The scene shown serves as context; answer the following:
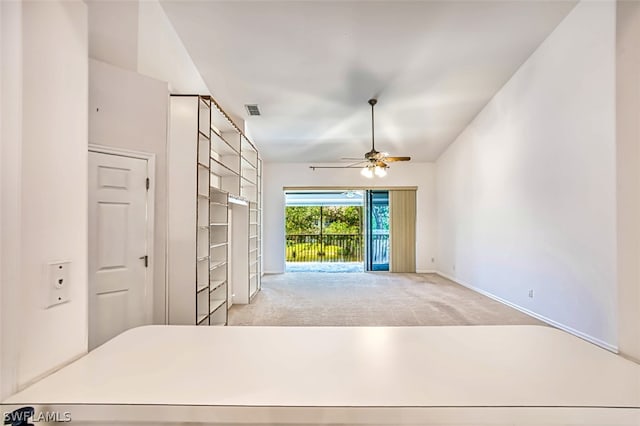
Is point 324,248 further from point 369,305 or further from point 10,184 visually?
point 10,184

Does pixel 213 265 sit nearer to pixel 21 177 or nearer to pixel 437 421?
pixel 21 177

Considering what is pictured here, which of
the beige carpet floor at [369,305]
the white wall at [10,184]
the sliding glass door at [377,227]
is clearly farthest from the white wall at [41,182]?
the sliding glass door at [377,227]

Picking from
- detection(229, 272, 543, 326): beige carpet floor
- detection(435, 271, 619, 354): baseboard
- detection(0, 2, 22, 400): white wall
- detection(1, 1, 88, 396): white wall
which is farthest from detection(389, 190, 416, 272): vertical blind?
detection(0, 2, 22, 400): white wall

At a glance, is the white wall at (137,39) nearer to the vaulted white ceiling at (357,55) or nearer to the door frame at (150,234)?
the vaulted white ceiling at (357,55)

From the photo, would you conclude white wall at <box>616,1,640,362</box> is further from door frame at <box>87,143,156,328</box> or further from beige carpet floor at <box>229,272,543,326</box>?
beige carpet floor at <box>229,272,543,326</box>

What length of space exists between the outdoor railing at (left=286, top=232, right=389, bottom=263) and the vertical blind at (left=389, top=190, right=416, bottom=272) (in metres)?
2.05

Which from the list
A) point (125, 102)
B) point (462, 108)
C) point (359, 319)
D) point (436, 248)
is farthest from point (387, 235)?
point (125, 102)

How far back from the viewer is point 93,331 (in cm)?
223

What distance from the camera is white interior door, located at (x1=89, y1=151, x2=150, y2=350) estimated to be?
223 cm

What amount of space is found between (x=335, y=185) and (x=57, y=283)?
22.4ft

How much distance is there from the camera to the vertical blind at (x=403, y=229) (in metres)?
7.58

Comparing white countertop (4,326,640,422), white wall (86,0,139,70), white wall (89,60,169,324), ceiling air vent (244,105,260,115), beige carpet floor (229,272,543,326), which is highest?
ceiling air vent (244,105,260,115)

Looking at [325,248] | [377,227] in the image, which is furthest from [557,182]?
[325,248]

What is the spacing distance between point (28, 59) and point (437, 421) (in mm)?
1283
